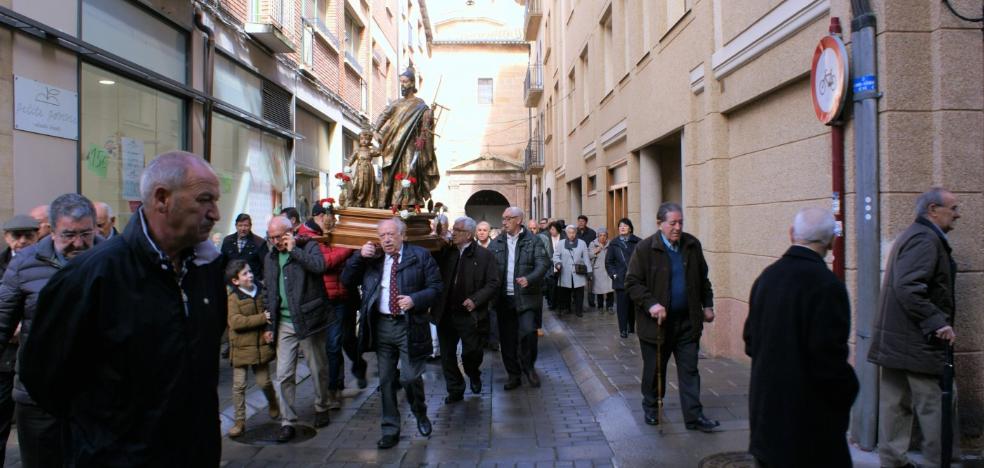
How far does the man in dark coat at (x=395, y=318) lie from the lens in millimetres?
5906

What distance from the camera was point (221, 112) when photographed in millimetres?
12141

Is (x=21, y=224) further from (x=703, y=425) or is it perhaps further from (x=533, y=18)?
(x=533, y=18)

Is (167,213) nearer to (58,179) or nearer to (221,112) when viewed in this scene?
(58,179)

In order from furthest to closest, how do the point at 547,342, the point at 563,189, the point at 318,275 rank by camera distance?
the point at 563,189 → the point at 547,342 → the point at 318,275

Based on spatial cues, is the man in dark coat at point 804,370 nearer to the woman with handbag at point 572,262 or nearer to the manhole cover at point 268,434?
the manhole cover at point 268,434

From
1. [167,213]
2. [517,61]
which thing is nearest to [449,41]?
[517,61]

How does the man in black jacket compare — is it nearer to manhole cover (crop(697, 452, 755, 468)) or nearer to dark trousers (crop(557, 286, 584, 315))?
manhole cover (crop(697, 452, 755, 468))

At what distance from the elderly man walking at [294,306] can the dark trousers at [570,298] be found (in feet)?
24.8

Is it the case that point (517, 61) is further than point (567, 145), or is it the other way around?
point (517, 61)

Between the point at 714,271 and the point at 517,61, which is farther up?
the point at 517,61

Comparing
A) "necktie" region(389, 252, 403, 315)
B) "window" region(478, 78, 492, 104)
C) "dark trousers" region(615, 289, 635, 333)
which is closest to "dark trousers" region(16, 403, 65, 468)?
"necktie" region(389, 252, 403, 315)

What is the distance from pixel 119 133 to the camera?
9.04m

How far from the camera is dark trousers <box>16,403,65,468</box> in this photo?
3.77m

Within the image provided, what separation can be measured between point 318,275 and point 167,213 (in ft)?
13.5
